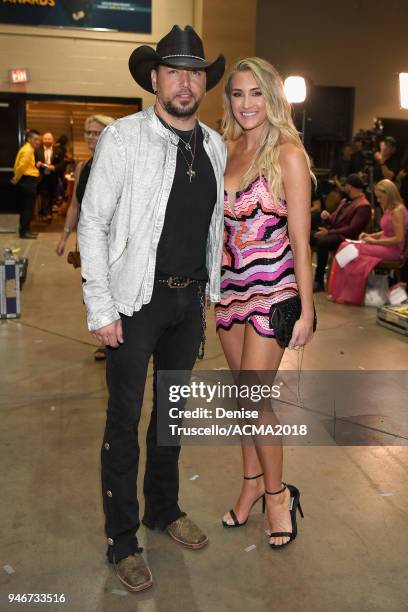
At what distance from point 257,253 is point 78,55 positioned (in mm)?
10703

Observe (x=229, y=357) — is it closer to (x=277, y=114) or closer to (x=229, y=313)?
(x=229, y=313)

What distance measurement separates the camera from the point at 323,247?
280 inches

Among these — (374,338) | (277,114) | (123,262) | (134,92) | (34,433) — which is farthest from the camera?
(134,92)

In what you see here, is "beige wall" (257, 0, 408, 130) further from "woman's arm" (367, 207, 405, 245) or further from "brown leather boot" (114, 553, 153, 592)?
"brown leather boot" (114, 553, 153, 592)

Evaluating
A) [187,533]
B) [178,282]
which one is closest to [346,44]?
[178,282]

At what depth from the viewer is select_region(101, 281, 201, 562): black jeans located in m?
2.13

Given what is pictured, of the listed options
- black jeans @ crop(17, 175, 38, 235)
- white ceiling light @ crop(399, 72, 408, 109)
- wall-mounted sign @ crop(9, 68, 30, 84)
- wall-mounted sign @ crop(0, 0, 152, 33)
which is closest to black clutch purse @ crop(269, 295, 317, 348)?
white ceiling light @ crop(399, 72, 408, 109)

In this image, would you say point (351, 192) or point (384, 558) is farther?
point (351, 192)

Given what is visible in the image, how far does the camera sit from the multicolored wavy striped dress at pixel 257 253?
2.25 metres

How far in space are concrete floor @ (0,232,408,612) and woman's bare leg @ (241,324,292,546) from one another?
9 centimetres

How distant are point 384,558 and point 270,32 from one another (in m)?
12.2

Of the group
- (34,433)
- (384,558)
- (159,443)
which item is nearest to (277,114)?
(159,443)

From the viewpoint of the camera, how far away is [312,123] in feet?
44.1

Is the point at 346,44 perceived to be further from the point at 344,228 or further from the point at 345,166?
the point at 344,228
